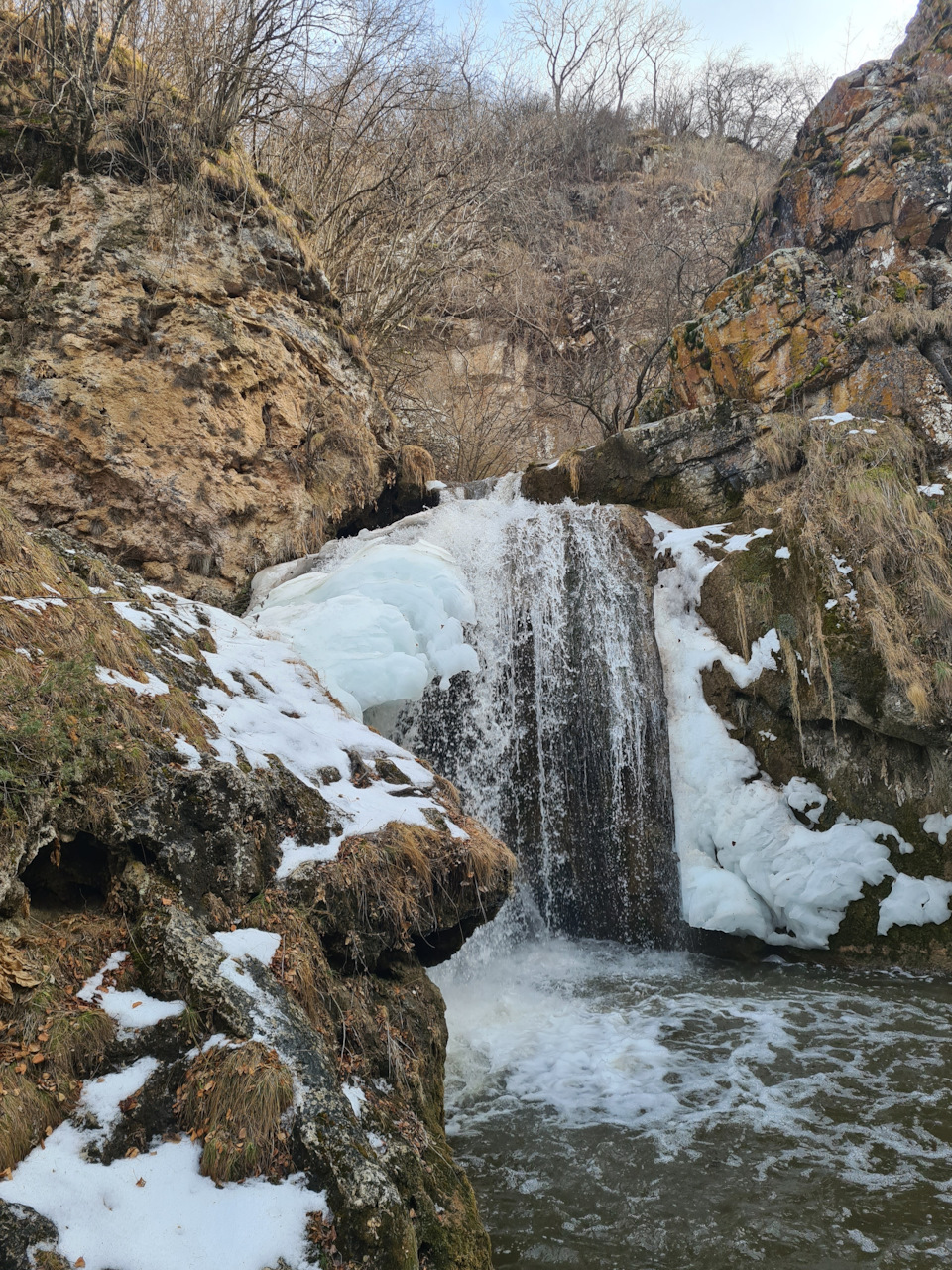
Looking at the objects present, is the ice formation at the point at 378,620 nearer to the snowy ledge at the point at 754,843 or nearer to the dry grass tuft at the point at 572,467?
the snowy ledge at the point at 754,843

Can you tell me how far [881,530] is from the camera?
6.34m

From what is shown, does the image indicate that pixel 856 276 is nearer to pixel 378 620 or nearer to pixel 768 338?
pixel 768 338

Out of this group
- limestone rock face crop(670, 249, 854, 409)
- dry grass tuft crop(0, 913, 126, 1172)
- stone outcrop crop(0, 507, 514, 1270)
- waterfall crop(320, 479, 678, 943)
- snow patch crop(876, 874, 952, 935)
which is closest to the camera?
dry grass tuft crop(0, 913, 126, 1172)

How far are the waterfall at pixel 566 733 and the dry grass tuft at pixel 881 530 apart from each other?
163cm

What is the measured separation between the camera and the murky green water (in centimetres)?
286

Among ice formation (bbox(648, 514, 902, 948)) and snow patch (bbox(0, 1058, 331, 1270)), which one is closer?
snow patch (bbox(0, 1058, 331, 1270))

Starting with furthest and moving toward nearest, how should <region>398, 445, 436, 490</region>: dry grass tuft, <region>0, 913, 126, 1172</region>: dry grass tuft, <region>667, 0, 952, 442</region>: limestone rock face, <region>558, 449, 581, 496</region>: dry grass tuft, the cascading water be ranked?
<region>398, 445, 436, 490</region>: dry grass tuft → <region>558, 449, 581, 496</region>: dry grass tuft → <region>667, 0, 952, 442</region>: limestone rock face → the cascading water → <region>0, 913, 126, 1172</region>: dry grass tuft

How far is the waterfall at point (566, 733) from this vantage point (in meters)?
6.37

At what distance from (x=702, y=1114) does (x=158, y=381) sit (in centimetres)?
638

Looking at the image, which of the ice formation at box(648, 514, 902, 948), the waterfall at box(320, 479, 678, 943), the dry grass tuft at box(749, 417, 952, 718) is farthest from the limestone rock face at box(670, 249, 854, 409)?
the ice formation at box(648, 514, 902, 948)

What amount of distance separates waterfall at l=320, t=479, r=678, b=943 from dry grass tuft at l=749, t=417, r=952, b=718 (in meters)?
1.63

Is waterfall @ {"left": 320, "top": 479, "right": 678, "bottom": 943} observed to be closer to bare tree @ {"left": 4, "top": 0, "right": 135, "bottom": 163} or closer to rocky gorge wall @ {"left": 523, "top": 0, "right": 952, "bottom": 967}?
rocky gorge wall @ {"left": 523, "top": 0, "right": 952, "bottom": 967}

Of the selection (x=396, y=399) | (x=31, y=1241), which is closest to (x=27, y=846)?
(x=31, y=1241)

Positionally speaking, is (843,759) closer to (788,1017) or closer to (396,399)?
(788,1017)
